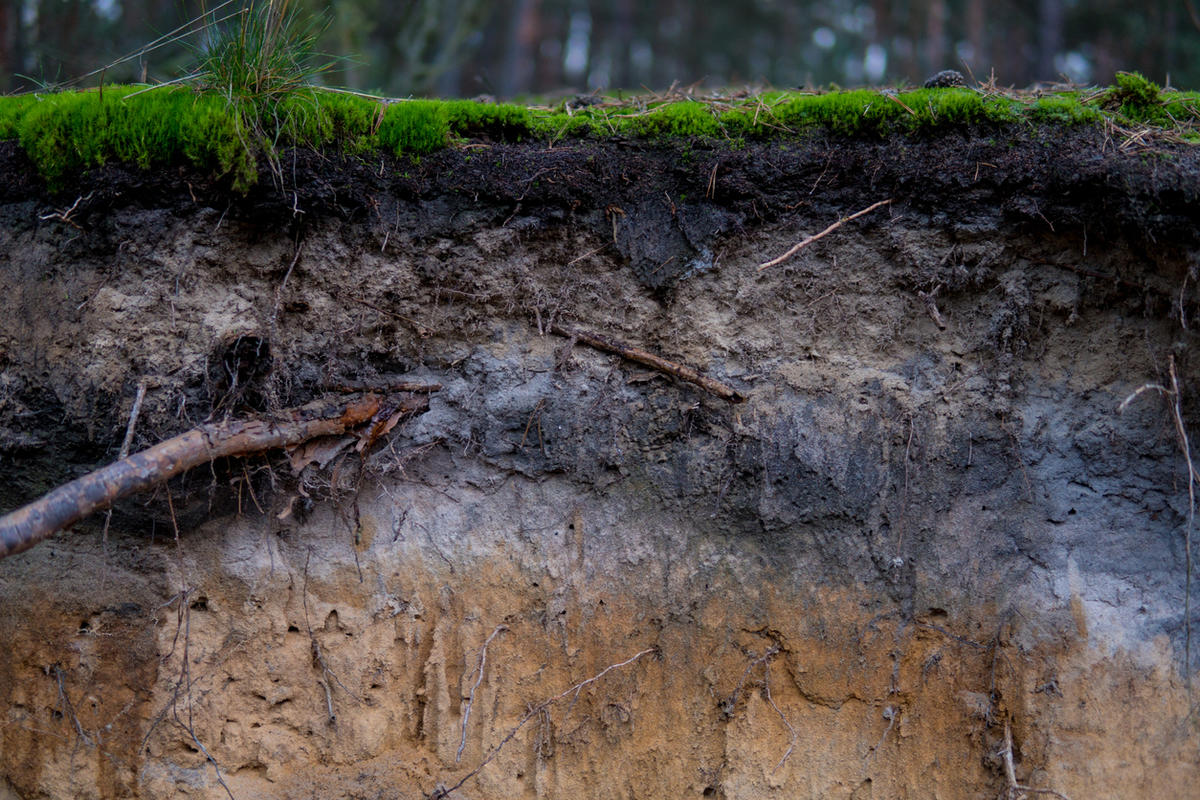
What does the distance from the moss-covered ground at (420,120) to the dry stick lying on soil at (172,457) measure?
→ 0.95m

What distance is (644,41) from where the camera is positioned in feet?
52.7

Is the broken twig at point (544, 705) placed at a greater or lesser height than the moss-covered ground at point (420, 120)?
lesser

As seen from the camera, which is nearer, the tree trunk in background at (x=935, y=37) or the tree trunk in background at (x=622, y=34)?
the tree trunk in background at (x=935, y=37)

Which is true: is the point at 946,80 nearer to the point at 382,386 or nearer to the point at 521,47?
the point at 382,386

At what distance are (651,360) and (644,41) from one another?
49.7 feet

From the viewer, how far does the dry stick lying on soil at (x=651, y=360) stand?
3.10 meters

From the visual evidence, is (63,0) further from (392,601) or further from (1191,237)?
(1191,237)

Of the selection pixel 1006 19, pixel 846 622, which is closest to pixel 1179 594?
pixel 846 622

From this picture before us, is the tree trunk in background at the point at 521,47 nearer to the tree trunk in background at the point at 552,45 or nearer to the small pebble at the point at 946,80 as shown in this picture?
the tree trunk in background at the point at 552,45

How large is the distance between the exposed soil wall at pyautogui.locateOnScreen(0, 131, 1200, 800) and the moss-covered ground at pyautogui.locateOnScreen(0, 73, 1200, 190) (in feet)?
0.39

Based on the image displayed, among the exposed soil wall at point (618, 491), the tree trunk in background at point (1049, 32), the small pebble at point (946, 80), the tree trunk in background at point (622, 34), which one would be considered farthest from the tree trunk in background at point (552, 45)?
the exposed soil wall at point (618, 491)

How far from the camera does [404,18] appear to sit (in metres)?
8.96

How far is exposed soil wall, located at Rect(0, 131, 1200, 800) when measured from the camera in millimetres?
2990

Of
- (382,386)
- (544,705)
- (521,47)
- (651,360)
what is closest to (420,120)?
Result: (382,386)
